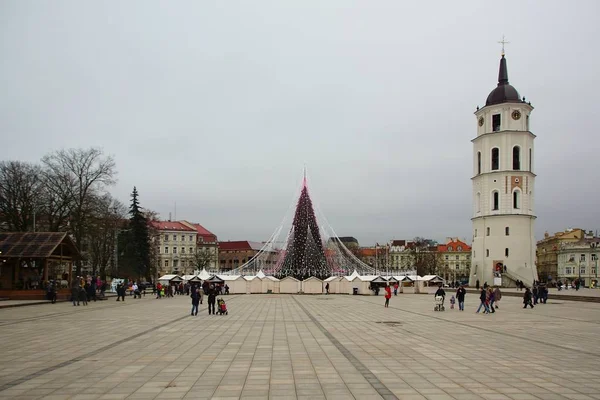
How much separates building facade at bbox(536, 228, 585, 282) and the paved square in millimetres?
126152

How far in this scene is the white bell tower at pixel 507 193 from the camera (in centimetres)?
6900

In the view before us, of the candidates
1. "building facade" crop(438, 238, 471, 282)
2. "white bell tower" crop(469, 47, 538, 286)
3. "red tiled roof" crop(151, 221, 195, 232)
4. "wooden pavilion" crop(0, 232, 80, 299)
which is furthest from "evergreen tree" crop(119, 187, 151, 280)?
"building facade" crop(438, 238, 471, 282)

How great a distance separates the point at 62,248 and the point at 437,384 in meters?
33.9

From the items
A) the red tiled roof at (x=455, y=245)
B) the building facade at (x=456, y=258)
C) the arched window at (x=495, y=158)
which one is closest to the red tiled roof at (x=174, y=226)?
the building facade at (x=456, y=258)

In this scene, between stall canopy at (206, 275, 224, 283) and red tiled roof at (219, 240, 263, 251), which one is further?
red tiled roof at (219, 240, 263, 251)

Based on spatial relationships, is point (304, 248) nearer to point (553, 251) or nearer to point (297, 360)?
point (297, 360)

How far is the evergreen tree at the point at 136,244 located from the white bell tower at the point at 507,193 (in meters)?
41.4

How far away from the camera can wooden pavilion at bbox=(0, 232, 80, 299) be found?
1389 inches

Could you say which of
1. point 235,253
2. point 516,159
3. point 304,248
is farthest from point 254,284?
point 235,253

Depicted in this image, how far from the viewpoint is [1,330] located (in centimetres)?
1803

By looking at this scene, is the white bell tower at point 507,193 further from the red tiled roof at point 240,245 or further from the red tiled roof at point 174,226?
the red tiled roof at point 240,245

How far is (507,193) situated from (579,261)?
62.6 m

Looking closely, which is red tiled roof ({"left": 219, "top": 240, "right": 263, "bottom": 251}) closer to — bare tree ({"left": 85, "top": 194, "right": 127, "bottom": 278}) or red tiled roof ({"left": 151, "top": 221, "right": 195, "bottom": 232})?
red tiled roof ({"left": 151, "top": 221, "right": 195, "bottom": 232})

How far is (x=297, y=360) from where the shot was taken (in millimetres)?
12250
